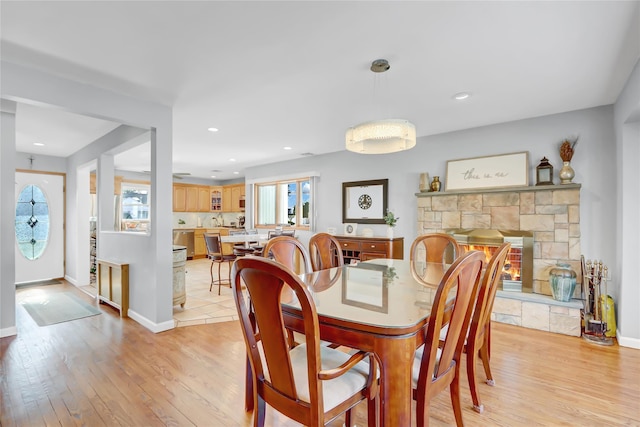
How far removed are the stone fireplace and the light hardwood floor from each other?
0.78ft

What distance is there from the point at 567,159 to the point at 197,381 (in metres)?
4.32

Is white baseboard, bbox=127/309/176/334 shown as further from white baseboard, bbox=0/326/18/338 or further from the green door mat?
white baseboard, bbox=0/326/18/338

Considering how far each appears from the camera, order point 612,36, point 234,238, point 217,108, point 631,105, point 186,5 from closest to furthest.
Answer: point 186,5 → point 612,36 → point 631,105 → point 217,108 → point 234,238

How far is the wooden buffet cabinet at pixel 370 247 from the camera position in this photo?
186 inches

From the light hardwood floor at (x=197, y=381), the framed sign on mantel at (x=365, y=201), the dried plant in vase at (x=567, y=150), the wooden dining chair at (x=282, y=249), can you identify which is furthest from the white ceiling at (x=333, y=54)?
the light hardwood floor at (x=197, y=381)

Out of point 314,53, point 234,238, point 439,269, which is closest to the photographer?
point 314,53

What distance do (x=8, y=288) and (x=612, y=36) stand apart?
575cm

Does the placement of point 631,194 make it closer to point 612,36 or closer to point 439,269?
point 612,36

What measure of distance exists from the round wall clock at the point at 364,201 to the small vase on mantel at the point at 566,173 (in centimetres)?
266

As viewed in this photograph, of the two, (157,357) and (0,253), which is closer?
(157,357)

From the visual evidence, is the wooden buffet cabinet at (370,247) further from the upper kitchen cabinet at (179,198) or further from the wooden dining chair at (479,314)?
the upper kitchen cabinet at (179,198)

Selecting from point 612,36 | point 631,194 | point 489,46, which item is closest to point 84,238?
point 489,46

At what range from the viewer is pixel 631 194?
297 centimetres

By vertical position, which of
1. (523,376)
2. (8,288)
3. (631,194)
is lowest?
(523,376)
